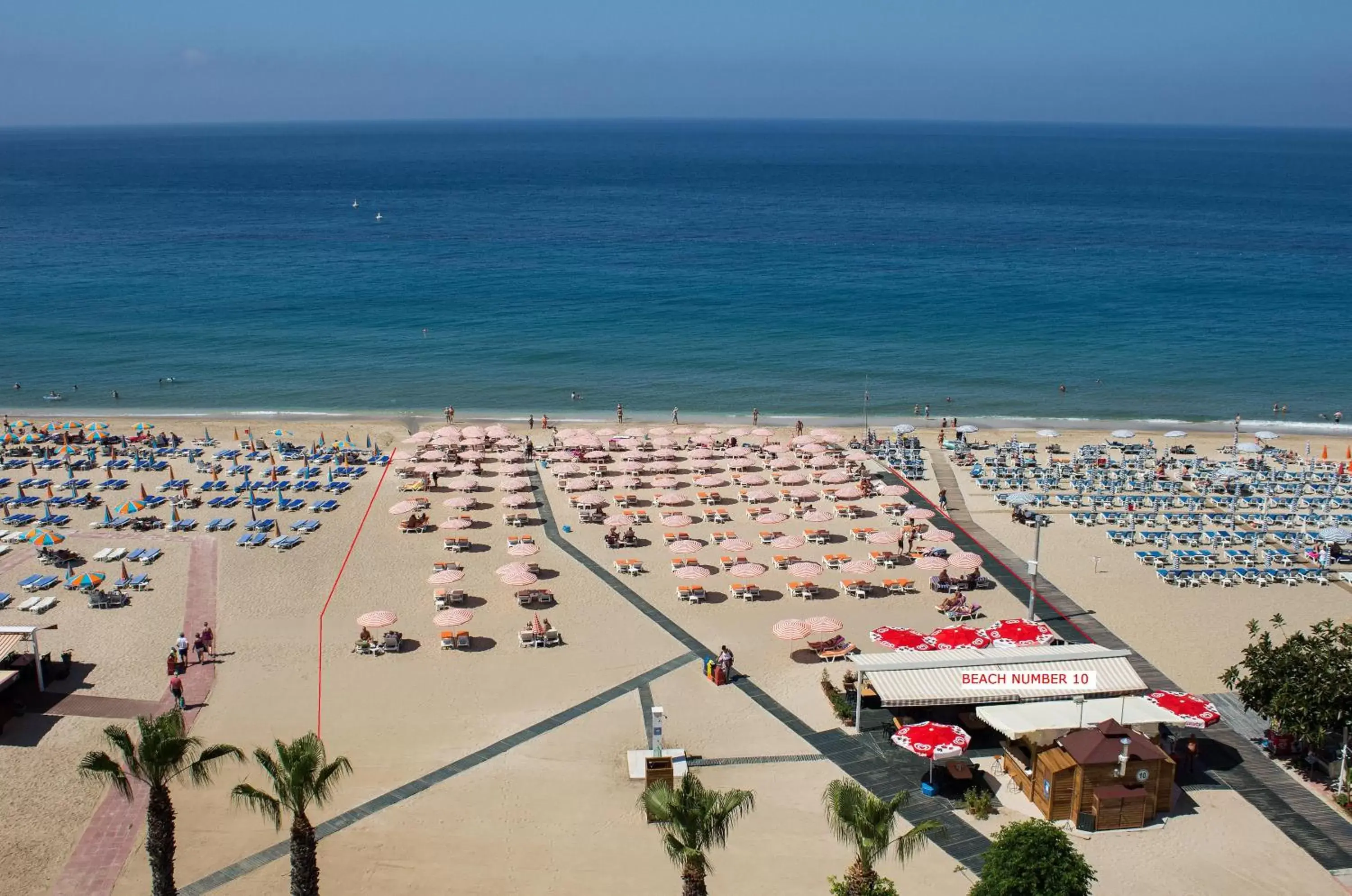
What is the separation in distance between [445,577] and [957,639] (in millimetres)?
12673

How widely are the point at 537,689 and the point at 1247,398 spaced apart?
44887 millimetres

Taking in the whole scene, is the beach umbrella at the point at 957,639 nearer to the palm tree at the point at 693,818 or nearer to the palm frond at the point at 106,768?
the palm tree at the point at 693,818

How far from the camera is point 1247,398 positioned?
55.0 metres

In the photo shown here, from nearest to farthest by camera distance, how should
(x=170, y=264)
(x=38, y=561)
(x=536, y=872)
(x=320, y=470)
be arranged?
(x=536, y=872), (x=38, y=561), (x=320, y=470), (x=170, y=264)

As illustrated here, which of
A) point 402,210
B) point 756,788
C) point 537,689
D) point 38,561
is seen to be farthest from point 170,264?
point 756,788

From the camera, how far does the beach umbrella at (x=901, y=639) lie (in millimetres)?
23891

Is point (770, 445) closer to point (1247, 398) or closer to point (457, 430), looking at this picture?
point (457, 430)

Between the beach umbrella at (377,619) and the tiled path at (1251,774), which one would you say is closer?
the tiled path at (1251,774)

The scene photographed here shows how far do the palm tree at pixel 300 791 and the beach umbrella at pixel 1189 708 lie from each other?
14.5m

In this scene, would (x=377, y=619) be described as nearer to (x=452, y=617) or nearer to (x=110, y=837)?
(x=452, y=617)

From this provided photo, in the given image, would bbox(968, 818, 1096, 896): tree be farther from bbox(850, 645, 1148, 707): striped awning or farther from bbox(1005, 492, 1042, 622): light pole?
bbox(1005, 492, 1042, 622): light pole

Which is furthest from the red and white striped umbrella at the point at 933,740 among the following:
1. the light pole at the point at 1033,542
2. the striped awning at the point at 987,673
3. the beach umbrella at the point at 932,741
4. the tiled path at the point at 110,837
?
the tiled path at the point at 110,837

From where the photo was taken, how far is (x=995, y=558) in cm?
3156

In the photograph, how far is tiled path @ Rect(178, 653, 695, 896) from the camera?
58.0 ft
